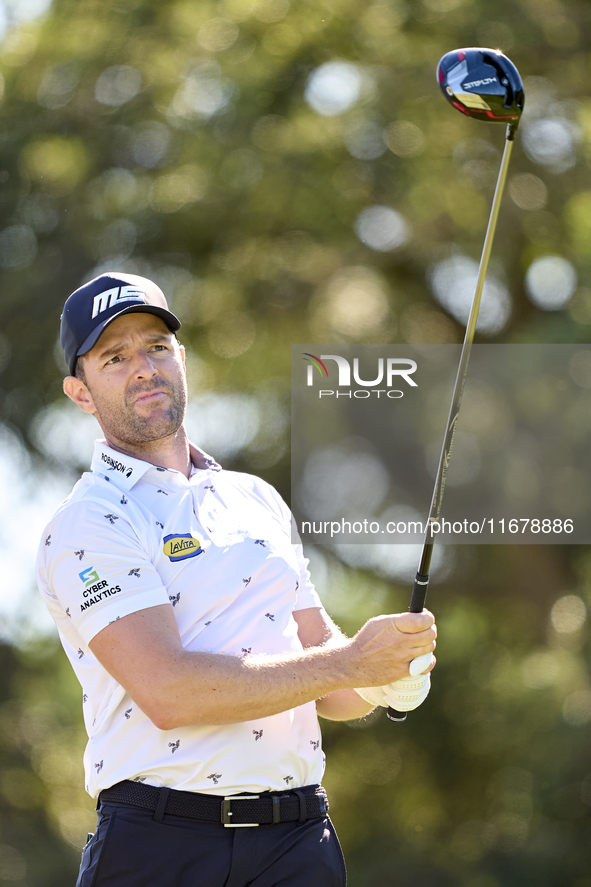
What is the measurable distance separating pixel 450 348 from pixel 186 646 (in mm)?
3542

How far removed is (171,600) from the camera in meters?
1.75

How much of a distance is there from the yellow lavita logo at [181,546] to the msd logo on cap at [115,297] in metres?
0.53

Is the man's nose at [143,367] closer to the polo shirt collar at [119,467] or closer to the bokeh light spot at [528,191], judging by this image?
the polo shirt collar at [119,467]

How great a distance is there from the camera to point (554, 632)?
4.96m

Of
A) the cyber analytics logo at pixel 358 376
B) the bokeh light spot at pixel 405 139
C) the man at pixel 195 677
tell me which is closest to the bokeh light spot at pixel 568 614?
the cyber analytics logo at pixel 358 376

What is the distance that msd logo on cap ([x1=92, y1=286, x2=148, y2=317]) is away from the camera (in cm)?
202

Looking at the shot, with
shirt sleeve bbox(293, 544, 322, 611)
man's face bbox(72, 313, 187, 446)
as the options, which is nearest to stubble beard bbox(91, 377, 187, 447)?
man's face bbox(72, 313, 187, 446)

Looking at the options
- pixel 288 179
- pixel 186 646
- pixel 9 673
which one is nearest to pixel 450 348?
pixel 288 179

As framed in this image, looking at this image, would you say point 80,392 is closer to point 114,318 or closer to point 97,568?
point 114,318

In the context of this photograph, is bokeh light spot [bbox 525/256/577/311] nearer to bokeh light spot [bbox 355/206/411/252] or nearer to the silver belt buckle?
bokeh light spot [bbox 355/206/411/252]

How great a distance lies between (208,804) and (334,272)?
383cm

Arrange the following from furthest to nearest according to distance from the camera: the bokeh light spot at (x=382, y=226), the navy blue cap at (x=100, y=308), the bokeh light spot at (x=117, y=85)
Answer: the bokeh light spot at (x=117, y=85) → the bokeh light spot at (x=382, y=226) → the navy blue cap at (x=100, y=308)

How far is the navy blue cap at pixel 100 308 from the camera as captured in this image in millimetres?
2002

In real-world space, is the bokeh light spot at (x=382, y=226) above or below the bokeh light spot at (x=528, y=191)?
below
